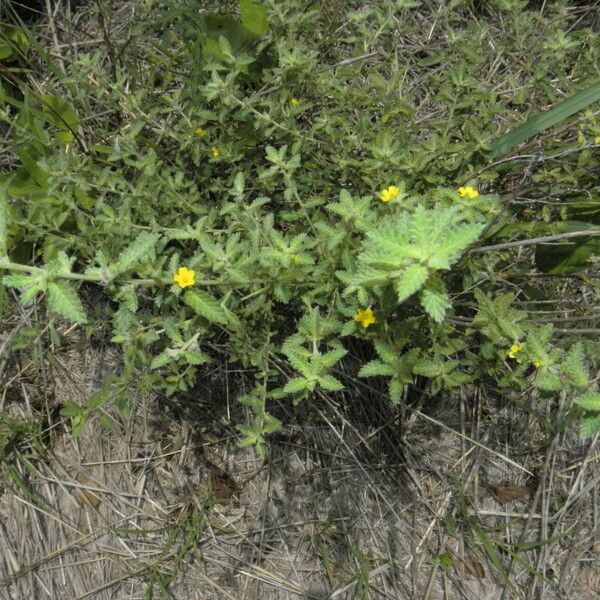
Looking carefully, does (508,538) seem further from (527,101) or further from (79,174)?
(79,174)

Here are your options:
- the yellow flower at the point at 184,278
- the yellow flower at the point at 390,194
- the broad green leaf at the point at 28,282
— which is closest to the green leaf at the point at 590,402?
the yellow flower at the point at 390,194

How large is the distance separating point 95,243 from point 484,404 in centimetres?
186

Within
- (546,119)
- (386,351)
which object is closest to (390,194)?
(386,351)

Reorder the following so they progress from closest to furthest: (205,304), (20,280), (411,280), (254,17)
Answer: (411,280)
(20,280)
(205,304)
(254,17)

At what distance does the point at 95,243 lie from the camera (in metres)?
2.13

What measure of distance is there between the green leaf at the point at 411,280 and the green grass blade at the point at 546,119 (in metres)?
1.16

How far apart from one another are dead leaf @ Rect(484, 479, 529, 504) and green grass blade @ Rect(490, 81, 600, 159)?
1.52 m

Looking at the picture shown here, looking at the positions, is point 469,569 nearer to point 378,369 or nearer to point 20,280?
point 378,369

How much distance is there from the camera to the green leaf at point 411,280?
1299 mm

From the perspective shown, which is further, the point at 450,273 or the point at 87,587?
the point at 87,587

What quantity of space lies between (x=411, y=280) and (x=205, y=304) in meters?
0.64

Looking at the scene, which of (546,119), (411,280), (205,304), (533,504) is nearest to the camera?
(411,280)

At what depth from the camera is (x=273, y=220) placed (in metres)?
2.20

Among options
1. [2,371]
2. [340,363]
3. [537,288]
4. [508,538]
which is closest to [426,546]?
[508,538]
